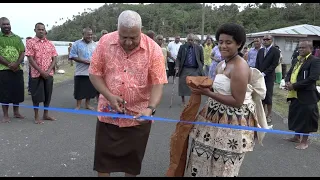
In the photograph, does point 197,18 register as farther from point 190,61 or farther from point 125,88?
point 125,88

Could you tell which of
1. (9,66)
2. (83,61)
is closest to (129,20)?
(9,66)

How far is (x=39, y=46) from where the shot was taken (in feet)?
21.0

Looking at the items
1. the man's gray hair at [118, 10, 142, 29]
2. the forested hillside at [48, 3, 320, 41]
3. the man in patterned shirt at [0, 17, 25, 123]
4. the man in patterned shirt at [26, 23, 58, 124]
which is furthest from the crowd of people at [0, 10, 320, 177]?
the forested hillside at [48, 3, 320, 41]

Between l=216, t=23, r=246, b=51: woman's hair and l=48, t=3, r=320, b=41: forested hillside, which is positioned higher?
l=48, t=3, r=320, b=41: forested hillside

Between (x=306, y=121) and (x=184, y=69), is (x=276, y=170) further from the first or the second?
(x=184, y=69)

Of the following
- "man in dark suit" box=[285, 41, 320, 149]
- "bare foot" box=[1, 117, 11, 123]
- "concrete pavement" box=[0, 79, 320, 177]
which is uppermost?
"man in dark suit" box=[285, 41, 320, 149]

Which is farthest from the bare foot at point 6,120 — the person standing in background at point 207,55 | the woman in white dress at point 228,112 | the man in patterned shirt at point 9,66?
the person standing in background at point 207,55

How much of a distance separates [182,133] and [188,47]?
564 centimetres

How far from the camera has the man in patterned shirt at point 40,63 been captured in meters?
6.33

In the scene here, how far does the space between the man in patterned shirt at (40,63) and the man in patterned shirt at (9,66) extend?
28 centimetres

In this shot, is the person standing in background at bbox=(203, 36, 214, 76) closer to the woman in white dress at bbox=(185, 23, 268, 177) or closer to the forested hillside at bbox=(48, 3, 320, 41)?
the woman in white dress at bbox=(185, 23, 268, 177)

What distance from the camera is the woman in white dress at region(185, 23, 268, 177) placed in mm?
2883

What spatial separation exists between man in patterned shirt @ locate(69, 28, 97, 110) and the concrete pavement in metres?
1.04

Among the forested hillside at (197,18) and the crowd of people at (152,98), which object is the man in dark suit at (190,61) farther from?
the forested hillside at (197,18)
